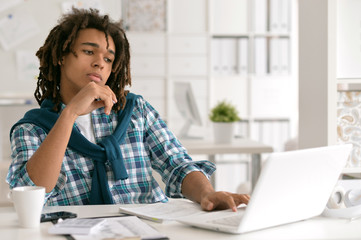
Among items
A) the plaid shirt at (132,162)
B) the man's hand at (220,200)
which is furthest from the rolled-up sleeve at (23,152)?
the man's hand at (220,200)

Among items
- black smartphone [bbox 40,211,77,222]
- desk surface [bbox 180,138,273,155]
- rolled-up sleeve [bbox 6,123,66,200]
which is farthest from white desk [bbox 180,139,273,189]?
black smartphone [bbox 40,211,77,222]

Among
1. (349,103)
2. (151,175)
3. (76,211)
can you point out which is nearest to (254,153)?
(349,103)

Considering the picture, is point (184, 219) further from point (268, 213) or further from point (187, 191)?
point (187, 191)

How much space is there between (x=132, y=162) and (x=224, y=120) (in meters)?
1.58

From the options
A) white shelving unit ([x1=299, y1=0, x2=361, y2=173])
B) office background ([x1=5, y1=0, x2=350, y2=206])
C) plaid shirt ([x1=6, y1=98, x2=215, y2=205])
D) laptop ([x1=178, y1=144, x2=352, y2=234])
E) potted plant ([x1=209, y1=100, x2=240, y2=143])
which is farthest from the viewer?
office background ([x1=5, y1=0, x2=350, y2=206])

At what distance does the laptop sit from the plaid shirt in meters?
0.43

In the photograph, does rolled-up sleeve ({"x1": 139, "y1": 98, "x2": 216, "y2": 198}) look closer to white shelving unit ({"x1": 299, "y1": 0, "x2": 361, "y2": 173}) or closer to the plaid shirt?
the plaid shirt

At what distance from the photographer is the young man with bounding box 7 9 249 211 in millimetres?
1396

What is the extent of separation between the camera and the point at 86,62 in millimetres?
1552

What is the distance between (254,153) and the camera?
3023 mm

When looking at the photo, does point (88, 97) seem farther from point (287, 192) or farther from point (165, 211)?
point (287, 192)

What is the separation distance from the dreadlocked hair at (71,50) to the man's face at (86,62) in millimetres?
19

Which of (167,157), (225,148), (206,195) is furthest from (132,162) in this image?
(225,148)

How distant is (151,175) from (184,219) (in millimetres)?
555
